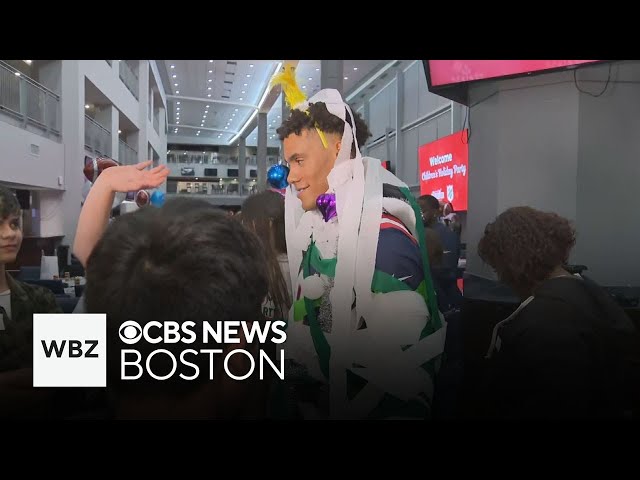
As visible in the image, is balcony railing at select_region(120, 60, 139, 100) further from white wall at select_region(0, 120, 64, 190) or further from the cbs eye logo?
the cbs eye logo

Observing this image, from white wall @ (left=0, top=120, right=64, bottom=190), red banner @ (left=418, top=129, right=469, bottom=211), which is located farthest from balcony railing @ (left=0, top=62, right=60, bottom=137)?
red banner @ (left=418, top=129, right=469, bottom=211)

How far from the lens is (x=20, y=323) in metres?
1.06

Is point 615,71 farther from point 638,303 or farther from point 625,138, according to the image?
point 638,303

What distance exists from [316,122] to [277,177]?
39 cm

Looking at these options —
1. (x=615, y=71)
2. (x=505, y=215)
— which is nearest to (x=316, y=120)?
(x=505, y=215)

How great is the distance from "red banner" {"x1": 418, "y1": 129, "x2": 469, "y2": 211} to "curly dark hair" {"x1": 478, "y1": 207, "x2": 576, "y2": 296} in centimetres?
244

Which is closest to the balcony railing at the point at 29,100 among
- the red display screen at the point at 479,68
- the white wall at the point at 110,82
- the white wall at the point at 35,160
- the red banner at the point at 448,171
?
the white wall at the point at 35,160

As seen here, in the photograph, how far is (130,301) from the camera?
56 cm

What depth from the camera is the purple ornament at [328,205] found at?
1113mm

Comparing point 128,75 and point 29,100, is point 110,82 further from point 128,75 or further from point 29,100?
point 29,100

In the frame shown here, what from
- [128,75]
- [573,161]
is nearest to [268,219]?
[573,161]

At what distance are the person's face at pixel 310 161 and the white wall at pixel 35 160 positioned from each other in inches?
51.7

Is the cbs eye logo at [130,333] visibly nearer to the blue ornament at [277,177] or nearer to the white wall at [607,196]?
the blue ornament at [277,177]
